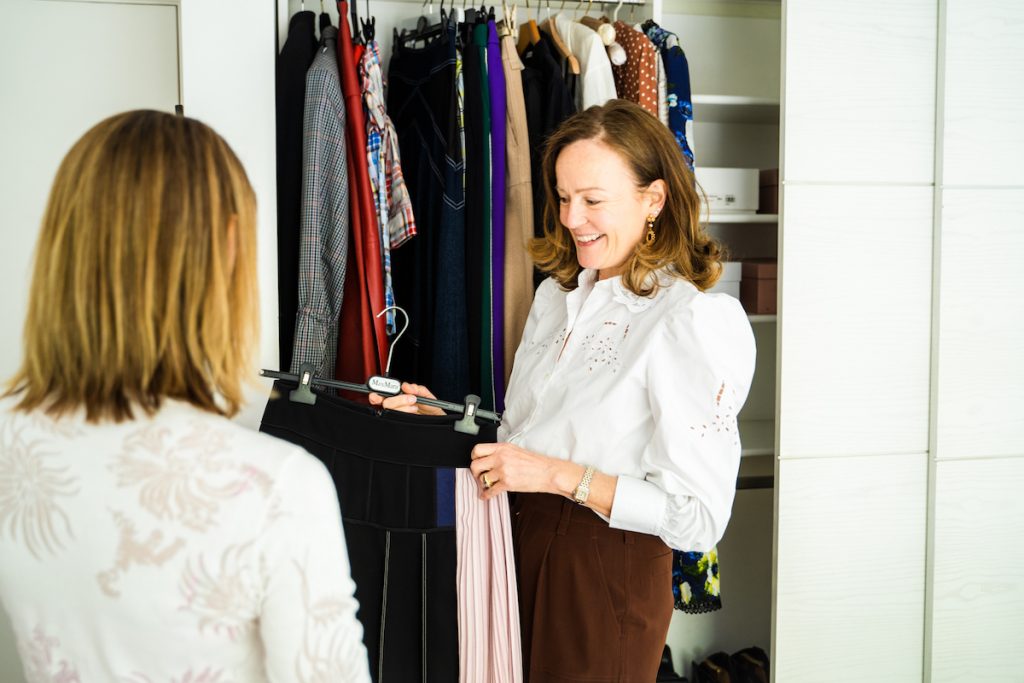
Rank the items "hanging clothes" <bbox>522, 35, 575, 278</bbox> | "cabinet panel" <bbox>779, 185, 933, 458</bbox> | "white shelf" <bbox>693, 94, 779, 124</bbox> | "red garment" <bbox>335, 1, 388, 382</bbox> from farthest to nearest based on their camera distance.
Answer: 1. "white shelf" <bbox>693, 94, 779, 124</bbox>
2. "cabinet panel" <bbox>779, 185, 933, 458</bbox>
3. "hanging clothes" <bbox>522, 35, 575, 278</bbox>
4. "red garment" <bbox>335, 1, 388, 382</bbox>

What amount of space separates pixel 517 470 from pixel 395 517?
0.25m

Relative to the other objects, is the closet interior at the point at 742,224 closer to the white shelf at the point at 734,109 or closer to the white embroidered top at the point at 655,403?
the white shelf at the point at 734,109

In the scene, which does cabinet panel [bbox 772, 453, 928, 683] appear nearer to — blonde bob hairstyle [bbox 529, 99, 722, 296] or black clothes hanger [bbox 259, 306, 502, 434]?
blonde bob hairstyle [bbox 529, 99, 722, 296]

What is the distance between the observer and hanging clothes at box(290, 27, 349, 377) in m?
1.90

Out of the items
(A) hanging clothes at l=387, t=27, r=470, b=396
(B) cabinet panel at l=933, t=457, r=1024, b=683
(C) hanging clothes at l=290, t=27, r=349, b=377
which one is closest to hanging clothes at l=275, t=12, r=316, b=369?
(C) hanging clothes at l=290, t=27, r=349, b=377

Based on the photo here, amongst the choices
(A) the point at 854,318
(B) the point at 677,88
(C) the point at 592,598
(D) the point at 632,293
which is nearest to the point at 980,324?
(A) the point at 854,318

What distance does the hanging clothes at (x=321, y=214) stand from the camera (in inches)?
74.6

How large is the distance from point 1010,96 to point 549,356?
4.66 ft

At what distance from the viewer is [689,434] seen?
152 centimetres

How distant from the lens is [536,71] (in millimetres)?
2117

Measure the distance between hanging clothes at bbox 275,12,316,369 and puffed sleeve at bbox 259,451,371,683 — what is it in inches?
46.0

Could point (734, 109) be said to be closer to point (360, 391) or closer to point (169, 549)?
point (360, 391)

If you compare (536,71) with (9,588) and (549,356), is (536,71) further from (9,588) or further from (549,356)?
(9,588)

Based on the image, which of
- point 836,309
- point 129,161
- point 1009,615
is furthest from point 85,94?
point 1009,615
